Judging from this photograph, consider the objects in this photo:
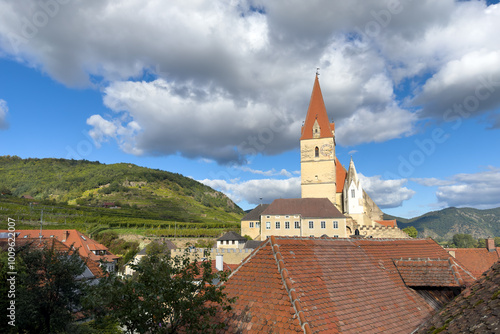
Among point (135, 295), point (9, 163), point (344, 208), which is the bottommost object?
point (135, 295)

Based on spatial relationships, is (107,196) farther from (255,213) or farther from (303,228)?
(303,228)

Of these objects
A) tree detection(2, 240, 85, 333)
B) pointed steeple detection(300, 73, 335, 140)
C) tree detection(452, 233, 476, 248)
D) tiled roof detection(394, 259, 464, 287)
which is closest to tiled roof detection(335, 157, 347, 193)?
pointed steeple detection(300, 73, 335, 140)

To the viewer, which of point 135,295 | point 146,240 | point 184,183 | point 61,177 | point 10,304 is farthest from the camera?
point 184,183

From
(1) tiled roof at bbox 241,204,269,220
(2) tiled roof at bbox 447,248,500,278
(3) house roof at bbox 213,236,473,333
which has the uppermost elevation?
(1) tiled roof at bbox 241,204,269,220

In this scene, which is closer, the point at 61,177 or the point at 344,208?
the point at 344,208

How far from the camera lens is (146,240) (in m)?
65.6

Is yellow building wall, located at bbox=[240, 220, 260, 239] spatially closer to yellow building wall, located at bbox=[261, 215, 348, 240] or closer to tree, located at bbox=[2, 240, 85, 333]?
yellow building wall, located at bbox=[261, 215, 348, 240]

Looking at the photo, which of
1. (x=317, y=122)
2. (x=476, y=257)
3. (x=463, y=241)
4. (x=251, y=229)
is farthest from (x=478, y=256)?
(x=463, y=241)

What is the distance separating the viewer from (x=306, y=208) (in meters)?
51.5

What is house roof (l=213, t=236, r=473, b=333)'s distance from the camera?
23.9 feet

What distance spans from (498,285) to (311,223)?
46.8 m

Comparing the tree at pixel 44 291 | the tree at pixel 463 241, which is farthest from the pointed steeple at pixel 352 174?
the tree at pixel 463 241

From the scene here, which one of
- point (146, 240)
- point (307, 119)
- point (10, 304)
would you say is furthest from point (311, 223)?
point (10, 304)

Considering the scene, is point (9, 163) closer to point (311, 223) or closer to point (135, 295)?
point (311, 223)
